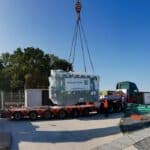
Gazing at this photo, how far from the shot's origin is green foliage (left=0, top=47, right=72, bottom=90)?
175ft

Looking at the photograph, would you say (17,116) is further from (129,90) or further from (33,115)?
(129,90)

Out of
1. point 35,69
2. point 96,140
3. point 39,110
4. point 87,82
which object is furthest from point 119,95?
point 35,69

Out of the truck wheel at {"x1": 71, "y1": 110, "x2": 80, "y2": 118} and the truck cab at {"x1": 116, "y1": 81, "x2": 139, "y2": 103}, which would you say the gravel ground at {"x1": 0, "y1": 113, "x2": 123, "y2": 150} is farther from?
the truck cab at {"x1": 116, "y1": 81, "x2": 139, "y2": 103}

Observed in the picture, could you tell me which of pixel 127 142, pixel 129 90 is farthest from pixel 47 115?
pixel 127 142

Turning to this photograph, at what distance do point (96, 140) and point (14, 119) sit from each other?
10.7 meters

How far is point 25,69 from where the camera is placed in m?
57.0

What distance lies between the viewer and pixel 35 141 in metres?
14.3

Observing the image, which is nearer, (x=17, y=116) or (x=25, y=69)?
(x=17, y=116)

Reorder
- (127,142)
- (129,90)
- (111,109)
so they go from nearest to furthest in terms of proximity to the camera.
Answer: (127,142) < (111,109) < (129,90)

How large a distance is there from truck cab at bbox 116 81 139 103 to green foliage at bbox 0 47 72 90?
19.5 metres

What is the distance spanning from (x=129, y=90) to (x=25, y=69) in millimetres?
28659

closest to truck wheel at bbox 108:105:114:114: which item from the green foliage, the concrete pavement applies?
the concrete pavement

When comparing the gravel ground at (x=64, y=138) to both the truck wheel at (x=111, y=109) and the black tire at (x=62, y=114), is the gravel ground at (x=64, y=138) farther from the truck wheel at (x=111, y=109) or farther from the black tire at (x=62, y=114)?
the truck wheel at (x=111, y=109)

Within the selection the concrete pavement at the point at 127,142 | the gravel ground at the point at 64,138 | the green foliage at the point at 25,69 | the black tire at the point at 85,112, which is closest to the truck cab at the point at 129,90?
the black tire at the point at 85,112
